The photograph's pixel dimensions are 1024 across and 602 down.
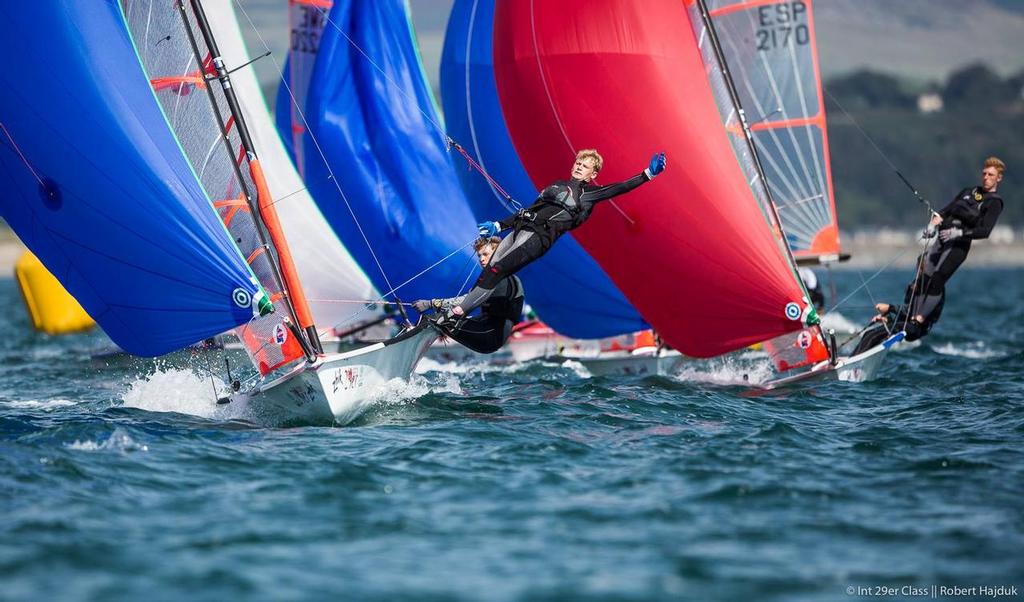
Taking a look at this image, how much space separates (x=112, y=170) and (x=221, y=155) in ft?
3.38

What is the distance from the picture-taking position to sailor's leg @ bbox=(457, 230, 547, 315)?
11.5 m

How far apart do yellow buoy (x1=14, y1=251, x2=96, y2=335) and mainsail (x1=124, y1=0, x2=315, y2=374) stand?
12.2m

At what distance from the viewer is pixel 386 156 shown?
1688cm

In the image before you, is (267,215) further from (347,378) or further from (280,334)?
(347,378)

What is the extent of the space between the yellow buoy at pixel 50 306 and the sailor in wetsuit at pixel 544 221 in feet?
44.2

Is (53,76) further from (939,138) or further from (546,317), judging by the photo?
(939,138)

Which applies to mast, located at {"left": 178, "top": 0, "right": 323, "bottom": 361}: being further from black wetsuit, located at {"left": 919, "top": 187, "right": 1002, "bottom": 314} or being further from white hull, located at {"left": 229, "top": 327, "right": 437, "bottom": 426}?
black wetsuit, located at {"left": 919, "top": 187, "right": 1002, "bottom": 314}

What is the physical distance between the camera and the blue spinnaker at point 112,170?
10773mm

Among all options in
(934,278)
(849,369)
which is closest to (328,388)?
(849,369)

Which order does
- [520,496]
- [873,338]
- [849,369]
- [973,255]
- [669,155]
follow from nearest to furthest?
[520,496] → [669,155] → [849,369] → [873,338] → [973,255]

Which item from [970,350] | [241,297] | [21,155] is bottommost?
[970,350]

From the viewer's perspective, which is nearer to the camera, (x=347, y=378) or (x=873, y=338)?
(x=347, y=378)

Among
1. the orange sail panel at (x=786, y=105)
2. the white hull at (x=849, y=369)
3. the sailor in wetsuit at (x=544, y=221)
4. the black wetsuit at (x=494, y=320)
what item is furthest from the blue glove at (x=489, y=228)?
the orange sail panel at (x=786, y=105)

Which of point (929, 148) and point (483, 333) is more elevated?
point (929, 148)
